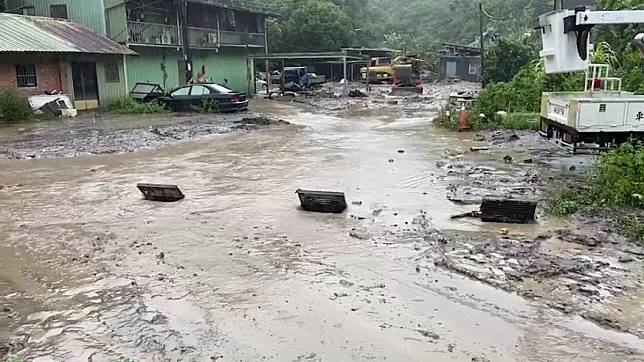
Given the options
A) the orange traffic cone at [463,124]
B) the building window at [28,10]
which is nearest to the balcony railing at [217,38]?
the building window at [28,10]

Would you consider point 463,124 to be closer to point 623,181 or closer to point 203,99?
point 623,181

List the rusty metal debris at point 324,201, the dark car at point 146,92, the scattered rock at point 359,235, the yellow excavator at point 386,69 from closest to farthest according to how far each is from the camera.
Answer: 1. the scattered rock at point 359,235
2. the rusty metal debris at point 324,201
3. the dark car at point 146,92
4. the yellow excavator at point 386,69

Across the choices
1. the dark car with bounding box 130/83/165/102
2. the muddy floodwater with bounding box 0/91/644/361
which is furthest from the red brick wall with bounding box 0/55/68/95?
the muddy floodwater with bounding box 0/91/644/361

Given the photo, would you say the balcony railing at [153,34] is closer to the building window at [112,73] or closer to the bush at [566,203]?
the building window at [112,73]

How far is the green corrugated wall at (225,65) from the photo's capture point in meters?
35.8

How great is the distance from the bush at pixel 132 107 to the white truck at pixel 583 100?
1686cm

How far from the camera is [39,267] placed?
277 inches

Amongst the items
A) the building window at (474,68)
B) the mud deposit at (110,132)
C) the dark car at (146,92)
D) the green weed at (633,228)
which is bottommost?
the green weed at (633,228)

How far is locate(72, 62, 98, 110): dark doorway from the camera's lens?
84.3 feet

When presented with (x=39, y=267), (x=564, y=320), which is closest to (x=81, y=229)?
(x=39, y=267)

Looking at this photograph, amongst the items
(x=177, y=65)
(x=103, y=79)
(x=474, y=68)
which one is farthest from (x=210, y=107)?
(x=474, y=68)

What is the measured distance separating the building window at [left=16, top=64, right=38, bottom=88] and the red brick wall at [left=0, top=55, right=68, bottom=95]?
0.42 feet

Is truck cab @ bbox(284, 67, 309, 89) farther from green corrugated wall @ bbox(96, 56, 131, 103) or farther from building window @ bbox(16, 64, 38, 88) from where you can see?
building window @ bbox(16, 64, 38, 88)

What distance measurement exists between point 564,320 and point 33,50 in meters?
21.7
